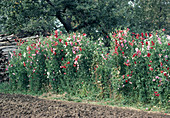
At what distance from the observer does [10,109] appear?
5.18m

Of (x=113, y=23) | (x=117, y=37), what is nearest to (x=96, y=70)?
(x=117, y=37)

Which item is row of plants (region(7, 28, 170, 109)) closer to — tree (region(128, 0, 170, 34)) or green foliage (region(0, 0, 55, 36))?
green foliage (region(0, 0, 55, 36))

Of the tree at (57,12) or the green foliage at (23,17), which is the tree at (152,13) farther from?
the green foliage at (23,17)

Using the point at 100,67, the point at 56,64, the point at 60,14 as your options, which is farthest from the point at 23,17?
the point at 100,67

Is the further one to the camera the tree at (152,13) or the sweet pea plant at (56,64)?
the tree at (152,13)

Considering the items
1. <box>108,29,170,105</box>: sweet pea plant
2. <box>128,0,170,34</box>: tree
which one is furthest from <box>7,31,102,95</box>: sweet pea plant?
<box>128,0,170,34</box>: tree

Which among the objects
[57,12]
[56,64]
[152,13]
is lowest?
[56,64]

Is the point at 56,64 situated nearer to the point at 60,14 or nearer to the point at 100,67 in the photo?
the point at 100,67

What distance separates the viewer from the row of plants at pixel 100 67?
19.3 feet

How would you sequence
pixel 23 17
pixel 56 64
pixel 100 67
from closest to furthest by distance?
pixel 100 67, pixel 56 64, pixel 23 17

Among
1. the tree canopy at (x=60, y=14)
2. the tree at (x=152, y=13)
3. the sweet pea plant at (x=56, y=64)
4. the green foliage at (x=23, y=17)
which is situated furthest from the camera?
the tree at (x=152, y=13)

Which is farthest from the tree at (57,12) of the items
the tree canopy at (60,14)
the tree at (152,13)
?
the tree at (152,13)

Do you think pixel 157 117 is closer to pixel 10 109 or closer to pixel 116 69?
pixel 116 69

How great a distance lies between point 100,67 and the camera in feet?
22.5
